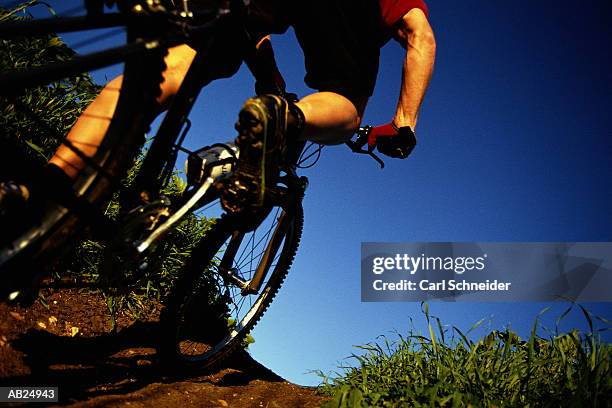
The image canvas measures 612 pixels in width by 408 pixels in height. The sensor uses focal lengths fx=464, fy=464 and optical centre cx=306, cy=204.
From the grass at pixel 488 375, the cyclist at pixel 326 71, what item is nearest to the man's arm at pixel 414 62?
the cyclist at pixel 326 71

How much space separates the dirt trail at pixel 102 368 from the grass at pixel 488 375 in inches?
18.7

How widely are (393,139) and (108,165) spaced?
1577 mm

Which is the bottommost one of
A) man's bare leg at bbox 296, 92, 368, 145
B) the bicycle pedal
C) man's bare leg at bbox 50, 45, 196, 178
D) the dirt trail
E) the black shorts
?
the dirt trail

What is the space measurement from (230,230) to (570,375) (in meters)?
1.79

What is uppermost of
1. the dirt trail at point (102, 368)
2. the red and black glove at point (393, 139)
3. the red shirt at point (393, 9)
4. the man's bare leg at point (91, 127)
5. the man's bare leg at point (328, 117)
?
the red shirt at point (393, 9)

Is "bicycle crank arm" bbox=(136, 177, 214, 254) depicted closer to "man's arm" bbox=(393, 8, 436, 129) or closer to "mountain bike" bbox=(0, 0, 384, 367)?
"mountain bike" bbox=(0, 0, 384, 367)

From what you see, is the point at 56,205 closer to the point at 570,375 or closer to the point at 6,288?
the point at 6,288

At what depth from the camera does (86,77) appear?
13.9ft

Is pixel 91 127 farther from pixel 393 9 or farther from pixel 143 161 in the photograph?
pixel 393 9

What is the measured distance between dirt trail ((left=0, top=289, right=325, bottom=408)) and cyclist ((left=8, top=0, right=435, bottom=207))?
4.04 ft

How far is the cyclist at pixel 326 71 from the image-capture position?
5.98ft

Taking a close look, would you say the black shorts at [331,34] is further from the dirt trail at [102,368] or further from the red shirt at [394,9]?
the dirt trail at [102,368]

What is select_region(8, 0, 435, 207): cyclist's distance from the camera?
182 centimetres

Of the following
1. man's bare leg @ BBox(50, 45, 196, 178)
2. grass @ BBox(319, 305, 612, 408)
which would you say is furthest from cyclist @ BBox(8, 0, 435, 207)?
grass @ BBox(319, 305, 612, 408)
